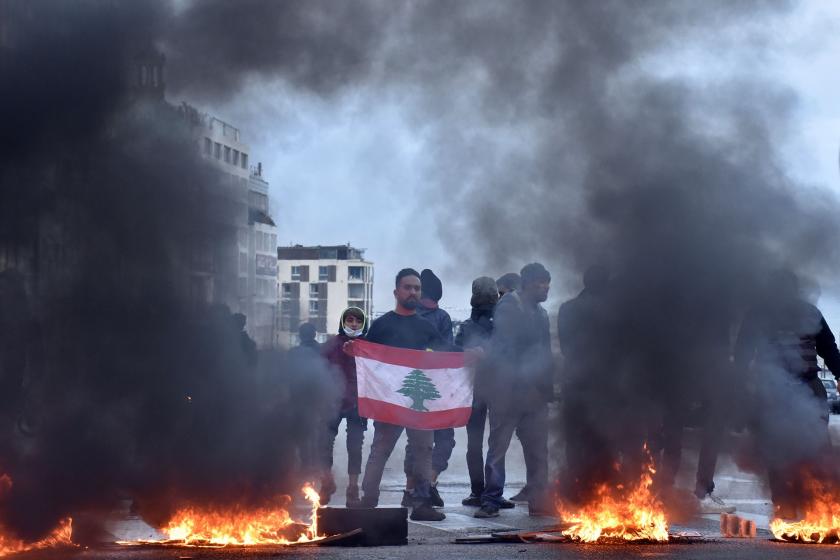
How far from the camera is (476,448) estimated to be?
12.3 m

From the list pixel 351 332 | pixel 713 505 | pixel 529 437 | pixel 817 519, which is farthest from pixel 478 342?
pixel 817 519

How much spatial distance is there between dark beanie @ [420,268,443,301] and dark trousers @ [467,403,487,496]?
100 cm

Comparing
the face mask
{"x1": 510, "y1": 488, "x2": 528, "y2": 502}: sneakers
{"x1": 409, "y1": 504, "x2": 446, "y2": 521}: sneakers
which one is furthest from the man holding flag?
{"x1": 510, "y1": 488, "x2": 528, "y2": 502}: sneakers

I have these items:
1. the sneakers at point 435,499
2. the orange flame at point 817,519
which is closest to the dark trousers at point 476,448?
the sneakers at point 435,499

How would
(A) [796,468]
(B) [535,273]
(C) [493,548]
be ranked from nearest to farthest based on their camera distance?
(C) [493,548]
(A) [796,468]
(B) [535,273]

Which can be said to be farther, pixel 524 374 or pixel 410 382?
pixel 524 374

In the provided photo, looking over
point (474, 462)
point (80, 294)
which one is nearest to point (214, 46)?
point (80, 294)

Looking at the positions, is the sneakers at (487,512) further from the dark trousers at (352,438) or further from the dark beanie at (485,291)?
the dark beanie at (485,291)

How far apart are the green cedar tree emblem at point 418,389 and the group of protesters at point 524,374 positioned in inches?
8.9

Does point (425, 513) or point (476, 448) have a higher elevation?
point (476, 448)

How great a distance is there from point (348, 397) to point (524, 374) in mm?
1582

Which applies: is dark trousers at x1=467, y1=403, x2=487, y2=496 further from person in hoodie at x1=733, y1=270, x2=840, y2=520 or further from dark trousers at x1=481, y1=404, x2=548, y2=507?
person in hoodie at x1=733, y1=270, x2=840, y2=520

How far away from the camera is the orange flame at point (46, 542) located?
330 inches

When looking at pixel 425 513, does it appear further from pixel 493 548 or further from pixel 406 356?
pixel 493 548
